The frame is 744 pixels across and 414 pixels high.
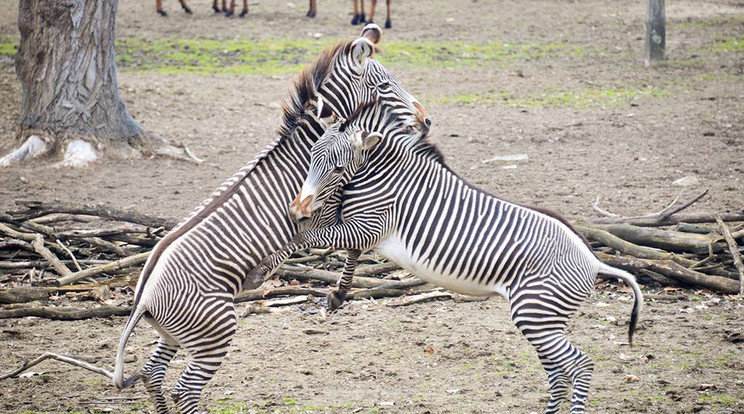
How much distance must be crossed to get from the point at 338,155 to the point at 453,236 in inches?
33.3

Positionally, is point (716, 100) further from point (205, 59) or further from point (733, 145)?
point (205, 59)

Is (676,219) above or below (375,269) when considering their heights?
above

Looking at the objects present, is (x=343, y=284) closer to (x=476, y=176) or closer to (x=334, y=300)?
(x=334, y=300)

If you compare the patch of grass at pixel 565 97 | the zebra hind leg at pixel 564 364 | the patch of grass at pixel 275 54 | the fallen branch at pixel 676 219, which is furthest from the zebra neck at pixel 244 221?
the patch of grass at pixel 275 54

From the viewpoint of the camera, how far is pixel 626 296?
7113 millimetres

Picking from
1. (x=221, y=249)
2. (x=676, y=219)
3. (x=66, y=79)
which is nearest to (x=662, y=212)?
(x=676, y=219)

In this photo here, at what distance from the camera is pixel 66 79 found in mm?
10477

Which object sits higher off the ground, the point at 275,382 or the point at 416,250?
the point at 416,250

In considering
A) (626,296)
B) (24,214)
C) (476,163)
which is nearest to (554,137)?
(476,163)

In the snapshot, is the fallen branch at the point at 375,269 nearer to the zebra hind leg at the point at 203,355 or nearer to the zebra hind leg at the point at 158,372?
the zebra hind leg at the point at 158,372

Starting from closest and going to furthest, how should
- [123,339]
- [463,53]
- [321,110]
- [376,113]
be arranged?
[123,339] < [321,110] < [376,113] < [463,53]

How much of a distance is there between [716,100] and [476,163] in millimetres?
4662

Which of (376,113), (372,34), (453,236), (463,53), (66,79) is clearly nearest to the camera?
(453,236)

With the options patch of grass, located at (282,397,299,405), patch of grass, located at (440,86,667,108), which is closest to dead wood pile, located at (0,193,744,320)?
patch of grass, located at (282,397,299,405)
